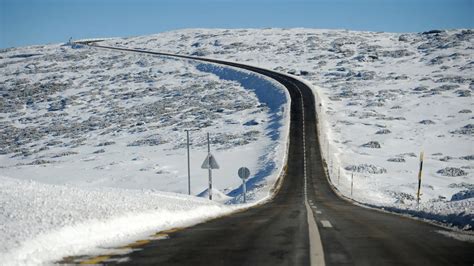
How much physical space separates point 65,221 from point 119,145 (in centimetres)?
5945

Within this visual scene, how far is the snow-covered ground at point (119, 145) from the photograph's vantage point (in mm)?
9023

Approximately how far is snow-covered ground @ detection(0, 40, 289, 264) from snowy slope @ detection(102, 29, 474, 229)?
8127 mm

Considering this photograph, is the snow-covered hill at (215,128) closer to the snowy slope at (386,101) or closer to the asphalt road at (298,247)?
the snowy slope at (386,101)

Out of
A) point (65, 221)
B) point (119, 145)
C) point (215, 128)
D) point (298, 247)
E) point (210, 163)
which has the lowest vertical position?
point (298, 247)

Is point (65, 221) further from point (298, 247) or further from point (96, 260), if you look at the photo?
point (298, 247)

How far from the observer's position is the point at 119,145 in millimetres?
66438

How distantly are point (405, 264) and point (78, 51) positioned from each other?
159 m

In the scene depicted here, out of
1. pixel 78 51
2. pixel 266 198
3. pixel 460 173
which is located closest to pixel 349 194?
pixel 266 198

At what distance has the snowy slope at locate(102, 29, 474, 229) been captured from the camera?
147 ft

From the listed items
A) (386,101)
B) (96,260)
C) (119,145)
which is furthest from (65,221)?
(386,101)

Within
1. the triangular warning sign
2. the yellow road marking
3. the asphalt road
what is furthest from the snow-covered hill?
the triangular warning sign

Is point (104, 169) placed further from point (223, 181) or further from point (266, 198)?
point (266, 198)

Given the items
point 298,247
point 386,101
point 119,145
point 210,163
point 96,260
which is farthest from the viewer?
point 386,101

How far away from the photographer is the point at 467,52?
377ft
